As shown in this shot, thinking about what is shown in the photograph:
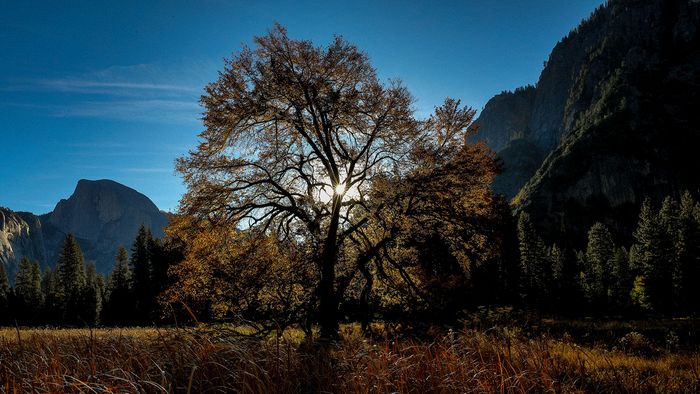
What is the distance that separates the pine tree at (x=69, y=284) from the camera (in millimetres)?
52250

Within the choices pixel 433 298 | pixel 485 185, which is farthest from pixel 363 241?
pixel 485 185

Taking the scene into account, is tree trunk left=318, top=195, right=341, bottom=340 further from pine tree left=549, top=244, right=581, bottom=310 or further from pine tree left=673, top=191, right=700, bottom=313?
pine tree left=549, top=244, right=581, bottom=310

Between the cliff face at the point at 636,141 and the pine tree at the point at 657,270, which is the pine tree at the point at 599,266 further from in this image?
the cliff face at the point at 636,141

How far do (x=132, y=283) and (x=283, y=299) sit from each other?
46.5m

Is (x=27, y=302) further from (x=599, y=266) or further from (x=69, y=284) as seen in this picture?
(x=599, y=266)

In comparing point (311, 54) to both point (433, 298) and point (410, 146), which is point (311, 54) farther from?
point (433, 298)

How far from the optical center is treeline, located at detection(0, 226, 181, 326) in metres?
45.9

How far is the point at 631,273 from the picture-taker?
62.7 meters

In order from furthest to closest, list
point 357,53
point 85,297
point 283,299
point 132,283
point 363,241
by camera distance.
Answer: point 85,297, point 132,283, point 363,241, point 357,53, point 283,299

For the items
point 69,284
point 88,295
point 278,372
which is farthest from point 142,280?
point 278,372

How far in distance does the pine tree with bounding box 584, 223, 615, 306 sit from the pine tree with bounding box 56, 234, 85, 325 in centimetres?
7657

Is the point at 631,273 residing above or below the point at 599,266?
below

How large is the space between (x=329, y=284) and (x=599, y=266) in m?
69.8

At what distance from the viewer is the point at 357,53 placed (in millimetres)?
13148
